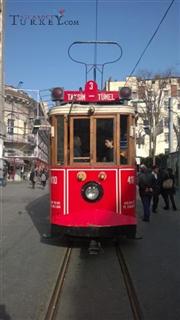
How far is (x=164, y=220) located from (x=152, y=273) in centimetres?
916

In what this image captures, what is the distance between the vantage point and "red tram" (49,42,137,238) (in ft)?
37.8

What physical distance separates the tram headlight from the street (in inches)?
42.2

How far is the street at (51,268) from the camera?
6949 millimetres

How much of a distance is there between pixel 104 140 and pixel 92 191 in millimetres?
1035

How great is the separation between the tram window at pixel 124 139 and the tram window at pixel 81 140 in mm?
659

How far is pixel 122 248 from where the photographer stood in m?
11.8

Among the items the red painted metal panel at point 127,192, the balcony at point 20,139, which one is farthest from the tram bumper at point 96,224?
the balcony at point 20,139

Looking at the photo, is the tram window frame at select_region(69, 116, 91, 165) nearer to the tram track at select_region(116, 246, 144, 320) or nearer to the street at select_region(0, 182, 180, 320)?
the street at select_region(0, 182, 180, 320)

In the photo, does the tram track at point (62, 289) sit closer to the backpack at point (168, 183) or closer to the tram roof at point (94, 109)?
the tram roof at point (94, 109)

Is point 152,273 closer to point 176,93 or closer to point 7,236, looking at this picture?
point 7,236

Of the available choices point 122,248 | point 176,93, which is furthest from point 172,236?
point 176,93

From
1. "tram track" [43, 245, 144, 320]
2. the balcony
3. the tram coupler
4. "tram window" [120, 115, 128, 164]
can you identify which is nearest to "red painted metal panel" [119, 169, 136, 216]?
"tram window" [120, 115, 128, 164]

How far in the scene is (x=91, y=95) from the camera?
461 inches

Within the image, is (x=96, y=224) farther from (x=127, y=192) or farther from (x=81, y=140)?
(x=81, y=140)
